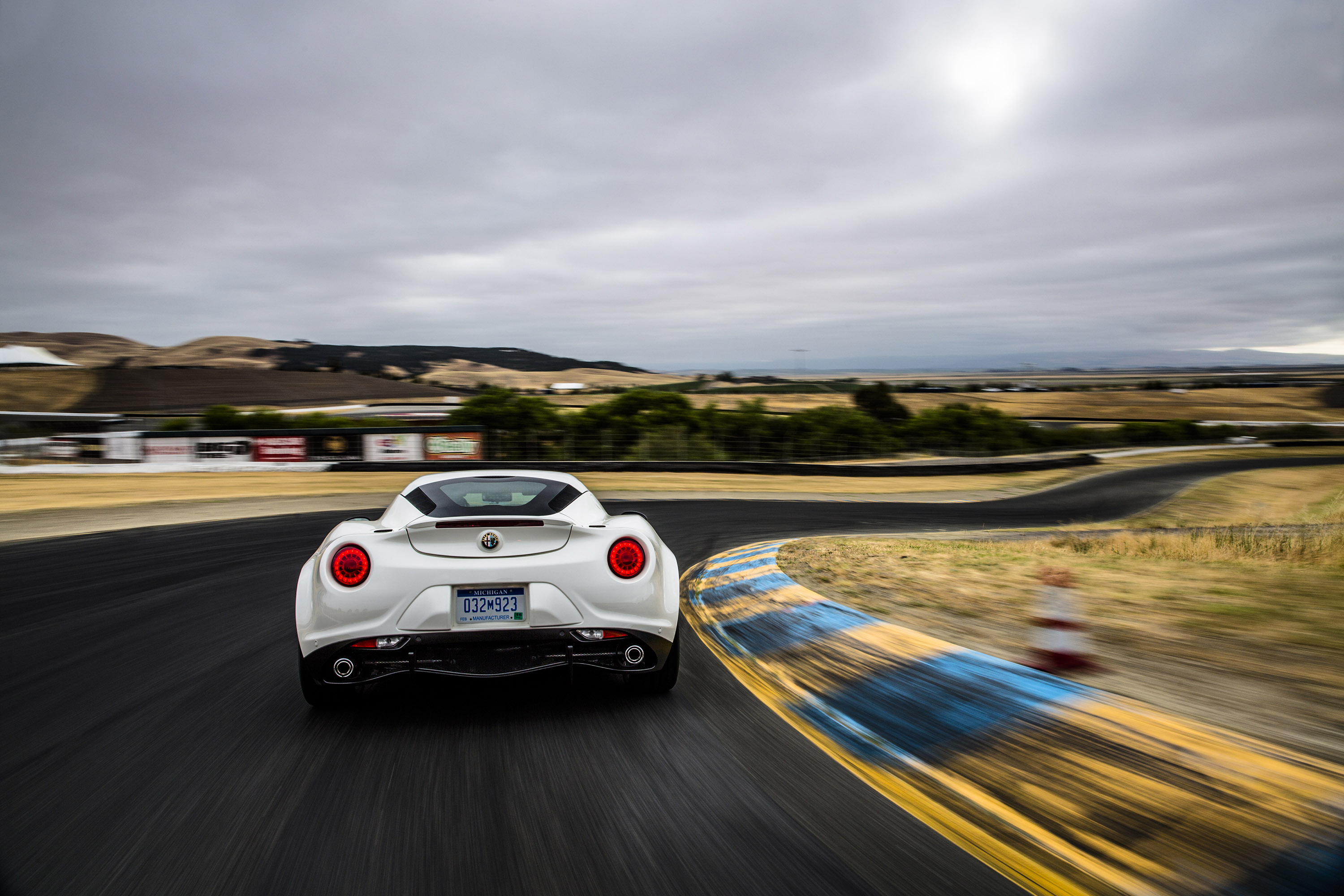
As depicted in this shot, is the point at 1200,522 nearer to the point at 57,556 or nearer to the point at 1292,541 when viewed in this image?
the point at 1292,541

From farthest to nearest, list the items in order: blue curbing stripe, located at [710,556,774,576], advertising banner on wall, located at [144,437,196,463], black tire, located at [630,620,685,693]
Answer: advertising banner on wall, located at [144,437,196,463], blue curbing stripe, located at [710,556,774,576], black tire, located at [630,620,685,693]

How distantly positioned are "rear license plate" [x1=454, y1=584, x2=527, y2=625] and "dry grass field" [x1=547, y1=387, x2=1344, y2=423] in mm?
46118

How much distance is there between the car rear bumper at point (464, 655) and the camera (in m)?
4.06

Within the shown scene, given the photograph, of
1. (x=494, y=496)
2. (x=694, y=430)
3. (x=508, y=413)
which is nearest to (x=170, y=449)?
(x=508, y=413)

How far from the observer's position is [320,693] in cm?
436

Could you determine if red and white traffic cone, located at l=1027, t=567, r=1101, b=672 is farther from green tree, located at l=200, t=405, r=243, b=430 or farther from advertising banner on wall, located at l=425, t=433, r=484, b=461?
green tree, located at l=200, t=405, r=243, b=430

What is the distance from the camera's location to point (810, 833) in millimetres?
2965

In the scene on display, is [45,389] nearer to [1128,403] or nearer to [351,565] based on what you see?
[351,565]

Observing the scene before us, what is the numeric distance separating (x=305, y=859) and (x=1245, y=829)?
323 centimetres

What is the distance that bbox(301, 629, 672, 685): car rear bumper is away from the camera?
4.06 meters

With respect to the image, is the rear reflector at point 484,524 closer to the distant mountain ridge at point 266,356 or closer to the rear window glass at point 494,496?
the rear window glass at point 494,496

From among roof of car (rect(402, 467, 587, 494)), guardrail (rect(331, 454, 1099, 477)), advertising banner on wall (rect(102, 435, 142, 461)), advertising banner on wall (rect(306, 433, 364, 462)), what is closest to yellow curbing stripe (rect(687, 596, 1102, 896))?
roof of car (rect(402, 467, 587, 494))

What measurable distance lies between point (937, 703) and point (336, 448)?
32.4 meters

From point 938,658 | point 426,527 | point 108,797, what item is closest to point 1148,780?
point 938,658
